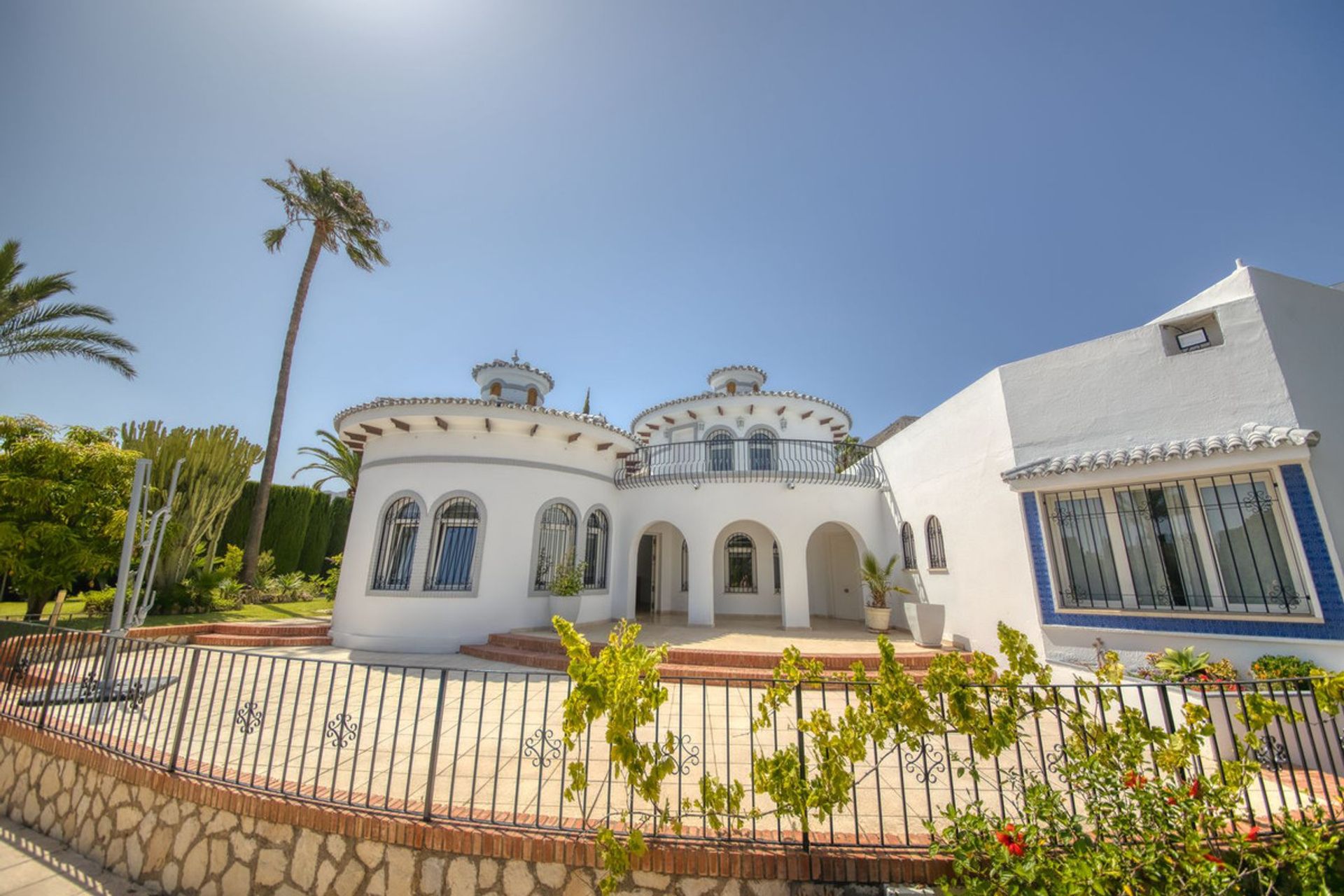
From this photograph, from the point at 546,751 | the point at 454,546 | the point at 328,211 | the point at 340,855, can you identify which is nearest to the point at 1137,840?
the point at 546,751

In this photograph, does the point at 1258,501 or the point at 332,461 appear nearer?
the point at 1258,501

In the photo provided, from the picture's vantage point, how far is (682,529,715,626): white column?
1192cm

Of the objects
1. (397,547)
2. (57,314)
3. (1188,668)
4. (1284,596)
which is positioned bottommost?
(1188,668)

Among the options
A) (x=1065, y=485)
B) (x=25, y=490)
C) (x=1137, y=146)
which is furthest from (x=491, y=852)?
(x=1137, y=146)

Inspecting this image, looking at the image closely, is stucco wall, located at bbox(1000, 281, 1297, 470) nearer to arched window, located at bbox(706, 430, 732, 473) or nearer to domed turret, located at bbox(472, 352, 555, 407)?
arched window, located at bbox(706, 430, 732, 473)

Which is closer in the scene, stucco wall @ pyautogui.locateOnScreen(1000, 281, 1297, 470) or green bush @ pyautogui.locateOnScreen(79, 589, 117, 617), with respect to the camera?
stucco wall @ pyautogui.locateOnScreen(1000, 281, 1297, 470)

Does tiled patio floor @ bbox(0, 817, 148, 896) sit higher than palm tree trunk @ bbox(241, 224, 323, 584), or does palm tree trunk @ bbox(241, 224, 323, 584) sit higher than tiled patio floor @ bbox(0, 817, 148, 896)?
palm tree trunk @ bbox(241, 224, 323, 584)

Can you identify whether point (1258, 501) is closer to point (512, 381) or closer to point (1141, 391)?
point (1141, 391)

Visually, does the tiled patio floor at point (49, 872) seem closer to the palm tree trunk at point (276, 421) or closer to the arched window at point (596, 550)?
the arched window at point (596, 550)

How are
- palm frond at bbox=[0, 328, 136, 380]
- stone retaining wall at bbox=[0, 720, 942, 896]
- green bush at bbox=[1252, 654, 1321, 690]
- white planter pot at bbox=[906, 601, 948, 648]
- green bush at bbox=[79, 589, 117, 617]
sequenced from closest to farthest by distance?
stone retaining wall at bbox=[0, 720, 942, 896] → green bush at bbox=[1252, 654, 1321, 690] → white planter pot at bbox=[906, 601, 948, 648] → green bush at bbox=[79, 589, 117, 617] → palm frond at bbox=[0, 328, 136, 380]

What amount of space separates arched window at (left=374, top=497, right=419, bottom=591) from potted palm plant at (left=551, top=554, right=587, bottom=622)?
10.2 feet

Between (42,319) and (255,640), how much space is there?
11051mm

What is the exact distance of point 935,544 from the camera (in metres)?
10.4

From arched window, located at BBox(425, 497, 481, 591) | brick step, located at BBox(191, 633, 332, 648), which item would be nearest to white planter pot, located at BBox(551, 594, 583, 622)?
arched window, located at BBox(425, 497, 481, 591)
